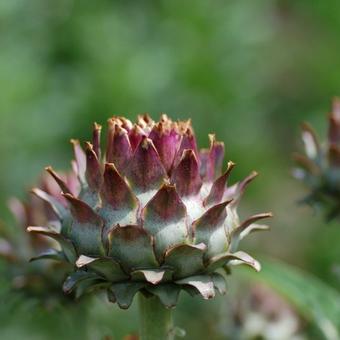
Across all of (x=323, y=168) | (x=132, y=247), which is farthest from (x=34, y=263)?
(x=132, y=247)

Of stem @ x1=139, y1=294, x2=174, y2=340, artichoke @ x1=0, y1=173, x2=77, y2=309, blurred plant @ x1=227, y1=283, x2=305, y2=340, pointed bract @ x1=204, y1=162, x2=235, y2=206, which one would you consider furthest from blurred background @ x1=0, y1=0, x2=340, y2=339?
pointed bract @ x1=204, y1=162, x2=235, y2=206

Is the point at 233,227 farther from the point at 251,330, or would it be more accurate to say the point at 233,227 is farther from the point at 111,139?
the point at 251,330

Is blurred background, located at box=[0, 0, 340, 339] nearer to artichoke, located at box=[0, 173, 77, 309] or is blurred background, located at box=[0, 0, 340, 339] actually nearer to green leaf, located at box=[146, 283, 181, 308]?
artichoke, located at box=[0, 173, 77, 309]

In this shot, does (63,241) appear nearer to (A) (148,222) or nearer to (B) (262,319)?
(A) (148,222)

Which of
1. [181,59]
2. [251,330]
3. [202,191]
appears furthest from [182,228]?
[181,59]

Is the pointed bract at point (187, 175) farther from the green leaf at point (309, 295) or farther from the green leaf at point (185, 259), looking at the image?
the green leaf at point (309, 295)

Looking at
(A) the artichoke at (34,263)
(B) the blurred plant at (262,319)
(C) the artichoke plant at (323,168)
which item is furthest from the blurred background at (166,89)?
(C) the artichoke plant at (323,168)
